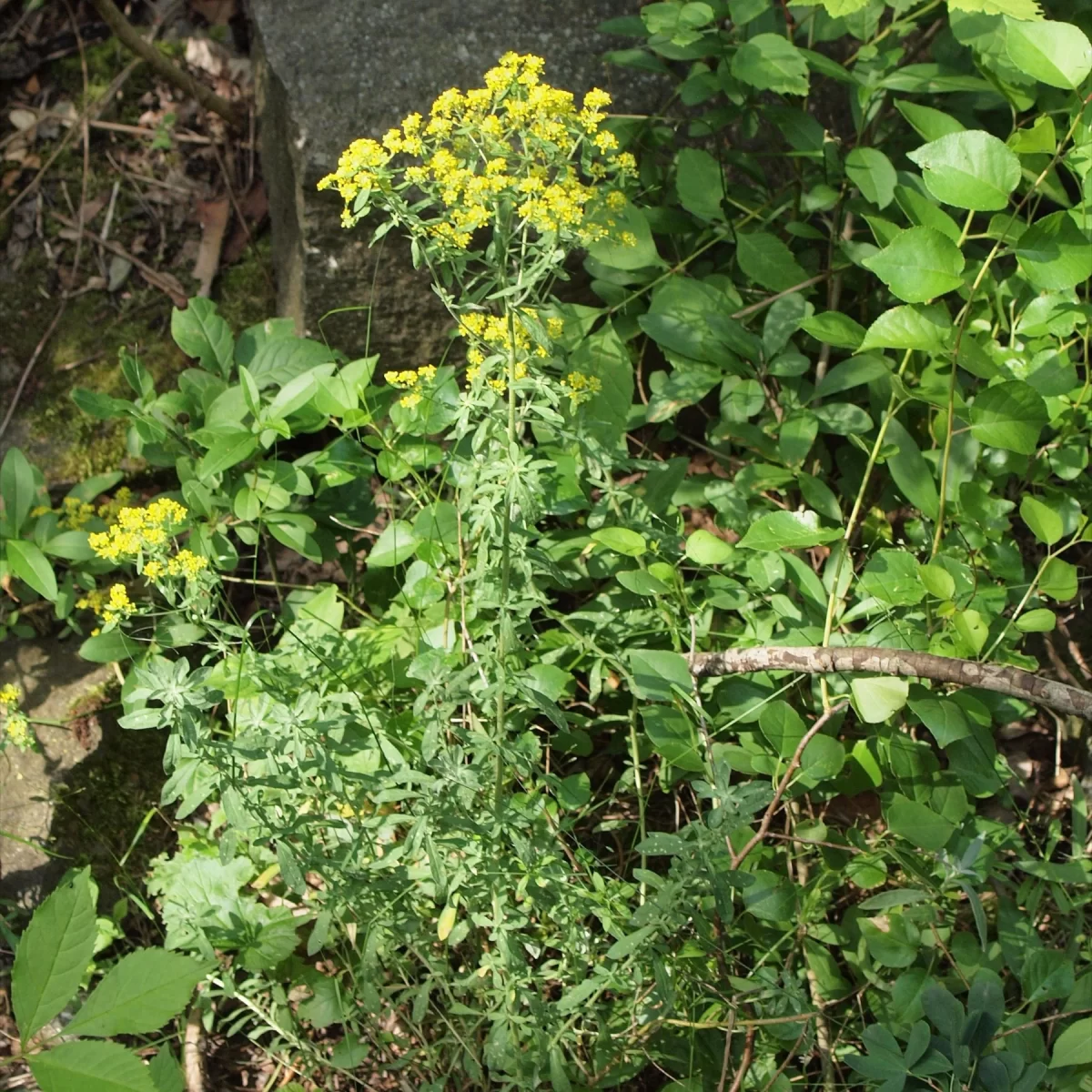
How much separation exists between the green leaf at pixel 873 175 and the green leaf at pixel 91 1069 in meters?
1.88

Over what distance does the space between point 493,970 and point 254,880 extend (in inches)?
23.7

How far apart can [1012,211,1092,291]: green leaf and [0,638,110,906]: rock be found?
2045mm

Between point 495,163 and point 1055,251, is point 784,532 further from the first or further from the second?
point 495,163

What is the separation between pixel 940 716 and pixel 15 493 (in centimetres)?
189

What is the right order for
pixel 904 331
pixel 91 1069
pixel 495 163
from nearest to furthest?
1. pixel 91 1069
2. pixel 495 163
3. pixel 904 331

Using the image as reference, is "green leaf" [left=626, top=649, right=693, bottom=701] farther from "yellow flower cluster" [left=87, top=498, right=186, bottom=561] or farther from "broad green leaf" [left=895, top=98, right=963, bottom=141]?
"broad green leaf" [left=895, top=98, right=963, bottom=141]

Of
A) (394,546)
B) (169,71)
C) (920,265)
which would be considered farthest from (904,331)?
(169,71)

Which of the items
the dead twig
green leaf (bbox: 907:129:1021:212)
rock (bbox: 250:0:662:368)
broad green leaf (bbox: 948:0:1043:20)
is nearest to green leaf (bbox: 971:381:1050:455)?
green leaf (bbox: 907:129:1021:212)

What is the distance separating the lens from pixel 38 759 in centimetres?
237

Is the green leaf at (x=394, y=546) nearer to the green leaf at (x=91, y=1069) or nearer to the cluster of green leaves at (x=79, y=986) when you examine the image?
the cluster of green leaves at (x=79, y=986)

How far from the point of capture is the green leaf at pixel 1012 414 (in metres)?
1.85

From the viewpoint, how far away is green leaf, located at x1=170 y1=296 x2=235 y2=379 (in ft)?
7.72

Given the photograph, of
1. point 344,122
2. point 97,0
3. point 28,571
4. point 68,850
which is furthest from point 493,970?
point 97,0


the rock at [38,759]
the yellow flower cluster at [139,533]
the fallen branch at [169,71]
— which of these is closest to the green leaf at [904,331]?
the yellow flower cluster at [139,533]
